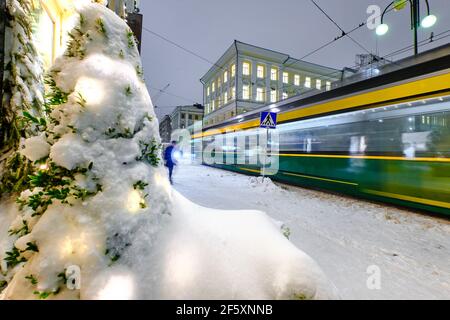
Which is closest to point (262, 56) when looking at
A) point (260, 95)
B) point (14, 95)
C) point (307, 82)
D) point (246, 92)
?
point (260, 95)

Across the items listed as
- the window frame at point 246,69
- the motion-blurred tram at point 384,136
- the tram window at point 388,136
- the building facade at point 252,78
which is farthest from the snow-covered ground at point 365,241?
the window frame at point 246,69

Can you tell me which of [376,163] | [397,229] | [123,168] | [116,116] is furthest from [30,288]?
[376,163]

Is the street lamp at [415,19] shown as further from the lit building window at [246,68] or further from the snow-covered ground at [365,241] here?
the lit building window at [246,68]

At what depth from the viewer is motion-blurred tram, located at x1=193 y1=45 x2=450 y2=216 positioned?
470 centimetres

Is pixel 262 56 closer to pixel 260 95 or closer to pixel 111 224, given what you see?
pixel 260 95

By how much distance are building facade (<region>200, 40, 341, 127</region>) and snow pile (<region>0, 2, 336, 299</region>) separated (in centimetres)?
2589

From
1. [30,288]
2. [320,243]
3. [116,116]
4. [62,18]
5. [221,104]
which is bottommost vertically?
[320,243]

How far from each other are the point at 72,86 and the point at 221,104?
116 feet

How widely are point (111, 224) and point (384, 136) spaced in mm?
6820

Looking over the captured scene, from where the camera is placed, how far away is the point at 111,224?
4.97 feet

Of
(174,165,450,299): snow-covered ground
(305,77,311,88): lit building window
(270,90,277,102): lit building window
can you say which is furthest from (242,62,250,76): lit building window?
(174,165,450,299): snow-covered ground

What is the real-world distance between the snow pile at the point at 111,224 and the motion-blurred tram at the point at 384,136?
5.16 metres
